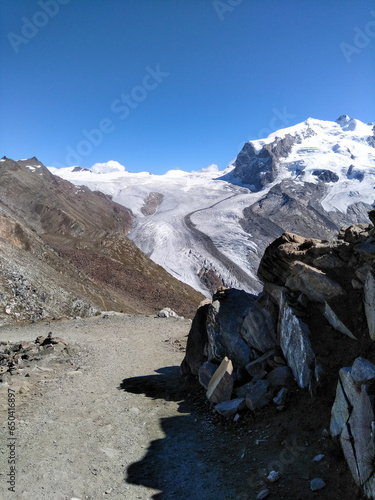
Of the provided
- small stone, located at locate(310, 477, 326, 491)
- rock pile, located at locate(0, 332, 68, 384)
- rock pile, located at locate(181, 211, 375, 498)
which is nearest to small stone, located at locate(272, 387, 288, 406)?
rock pile, located at locate(181, 211, 375, 498)

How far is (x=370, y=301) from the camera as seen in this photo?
695cm

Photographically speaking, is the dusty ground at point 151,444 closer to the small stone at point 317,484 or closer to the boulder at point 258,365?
the small stone at point 317,484

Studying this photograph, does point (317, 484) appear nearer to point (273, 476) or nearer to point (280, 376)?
point (273, 476)

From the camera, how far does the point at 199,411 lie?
942cm

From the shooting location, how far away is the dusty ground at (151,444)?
239 inches

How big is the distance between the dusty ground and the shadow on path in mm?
21

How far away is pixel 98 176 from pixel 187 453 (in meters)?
200

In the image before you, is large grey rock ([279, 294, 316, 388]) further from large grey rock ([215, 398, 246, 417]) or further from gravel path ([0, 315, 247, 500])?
gravel path ([0, 315, 247, 500])

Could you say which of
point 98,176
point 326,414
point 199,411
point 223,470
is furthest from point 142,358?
point 98,176

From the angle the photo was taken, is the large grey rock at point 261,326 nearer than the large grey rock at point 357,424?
No

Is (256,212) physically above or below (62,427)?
above

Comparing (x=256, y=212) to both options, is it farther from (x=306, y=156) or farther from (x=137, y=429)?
(x=137, y=429)

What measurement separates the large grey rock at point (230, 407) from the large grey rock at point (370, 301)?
3.44m

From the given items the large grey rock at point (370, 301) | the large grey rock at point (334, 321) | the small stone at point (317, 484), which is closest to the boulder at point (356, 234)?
the large grey rock at point (370, 301)
